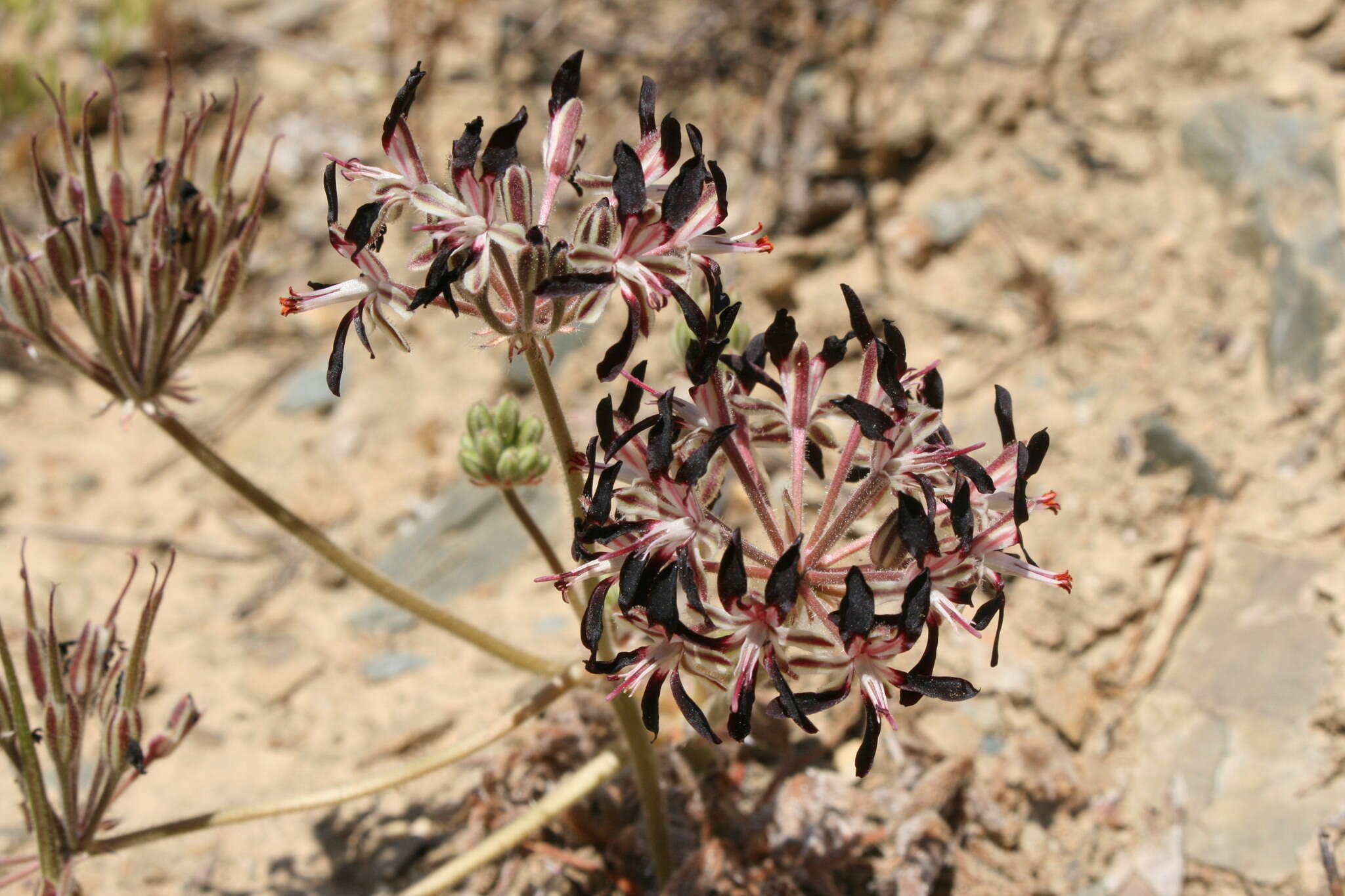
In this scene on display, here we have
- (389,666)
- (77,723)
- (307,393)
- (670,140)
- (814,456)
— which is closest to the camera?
(670,140)

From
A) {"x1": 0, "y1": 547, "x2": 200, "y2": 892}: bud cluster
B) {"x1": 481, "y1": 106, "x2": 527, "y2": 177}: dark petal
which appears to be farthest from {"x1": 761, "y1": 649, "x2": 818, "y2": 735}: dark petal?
{"x1": 0, "y1": 547, "x2": 200, "y2": 892}: bud cluster

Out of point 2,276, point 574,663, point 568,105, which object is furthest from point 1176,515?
point 2,276

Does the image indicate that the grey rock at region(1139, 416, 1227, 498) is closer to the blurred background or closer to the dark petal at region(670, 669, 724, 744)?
the blurred background

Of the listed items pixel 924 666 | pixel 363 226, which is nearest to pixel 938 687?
pixel 924 666

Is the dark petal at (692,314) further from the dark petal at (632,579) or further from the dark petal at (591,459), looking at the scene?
the dark petal at (632,579)

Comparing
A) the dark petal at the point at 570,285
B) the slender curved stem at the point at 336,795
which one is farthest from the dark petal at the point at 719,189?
the slender curved stem at the point at 336,795

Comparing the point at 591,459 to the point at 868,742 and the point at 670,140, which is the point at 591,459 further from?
the point at 868,742
